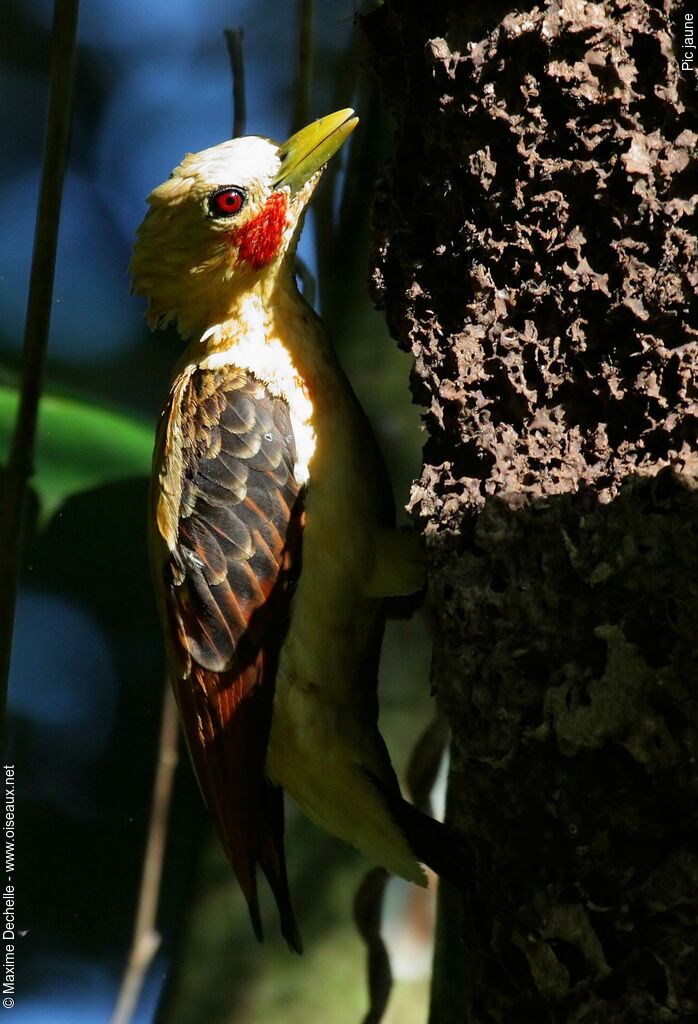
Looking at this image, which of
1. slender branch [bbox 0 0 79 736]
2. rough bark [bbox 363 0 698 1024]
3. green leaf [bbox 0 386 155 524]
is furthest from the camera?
green leaf [bbox 0 386 155 524]

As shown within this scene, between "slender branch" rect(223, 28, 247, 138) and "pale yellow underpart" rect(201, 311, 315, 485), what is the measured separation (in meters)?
0.95

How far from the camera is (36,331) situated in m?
2.62

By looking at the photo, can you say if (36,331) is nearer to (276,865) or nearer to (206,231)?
(206,231)

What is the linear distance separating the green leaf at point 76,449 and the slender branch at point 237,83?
3.40 feet

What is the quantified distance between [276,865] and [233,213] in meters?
1.67

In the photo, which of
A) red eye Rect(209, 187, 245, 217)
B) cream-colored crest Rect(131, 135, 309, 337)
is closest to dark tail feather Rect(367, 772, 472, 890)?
cream-colored crest Rect(131, 135, 309, 337)

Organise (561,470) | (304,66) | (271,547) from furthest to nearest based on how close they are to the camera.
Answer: (304,66) < (271,547) < (561,470)

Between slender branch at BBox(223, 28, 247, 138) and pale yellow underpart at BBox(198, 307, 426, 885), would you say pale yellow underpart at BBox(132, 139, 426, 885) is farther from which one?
slender branch at BBox(223, 28, 247, 138)

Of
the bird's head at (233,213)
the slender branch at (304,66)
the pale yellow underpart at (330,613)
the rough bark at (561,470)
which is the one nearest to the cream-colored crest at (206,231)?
the bird's head at (233,213)

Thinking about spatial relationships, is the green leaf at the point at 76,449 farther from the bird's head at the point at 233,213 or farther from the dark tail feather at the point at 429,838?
the dark tail feather at the point at 429,838

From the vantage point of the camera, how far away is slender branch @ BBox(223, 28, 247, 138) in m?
Result: 3.21

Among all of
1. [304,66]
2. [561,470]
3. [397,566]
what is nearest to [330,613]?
[397,566]

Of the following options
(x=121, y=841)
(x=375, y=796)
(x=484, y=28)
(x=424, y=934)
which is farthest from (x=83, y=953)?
(x=484, y=28)

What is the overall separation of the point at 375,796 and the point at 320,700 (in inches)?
11.0
